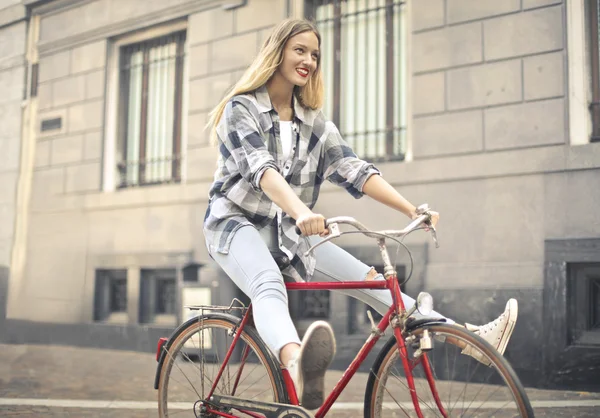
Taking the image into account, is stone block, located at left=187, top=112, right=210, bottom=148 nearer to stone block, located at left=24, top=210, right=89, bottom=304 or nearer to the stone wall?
stone block, located at left=24, top=210, right=89, bottom=304

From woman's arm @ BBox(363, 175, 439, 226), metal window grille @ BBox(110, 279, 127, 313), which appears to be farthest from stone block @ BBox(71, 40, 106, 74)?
woman's arm @ BBox(363, 175, 439, 226)

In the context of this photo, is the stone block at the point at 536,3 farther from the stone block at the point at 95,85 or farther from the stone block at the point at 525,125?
the stone block at the point at 95,85

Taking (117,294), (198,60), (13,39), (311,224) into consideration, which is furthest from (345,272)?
(13,39)

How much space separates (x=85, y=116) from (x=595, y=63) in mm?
5524

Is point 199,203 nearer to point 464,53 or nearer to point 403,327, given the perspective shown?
point 464,53

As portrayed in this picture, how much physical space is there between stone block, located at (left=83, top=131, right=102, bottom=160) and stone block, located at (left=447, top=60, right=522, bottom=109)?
417 centimetres

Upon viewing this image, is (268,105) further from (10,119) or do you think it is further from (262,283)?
(10,119)

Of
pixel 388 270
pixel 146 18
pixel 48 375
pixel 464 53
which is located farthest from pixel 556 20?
pixel 48 375

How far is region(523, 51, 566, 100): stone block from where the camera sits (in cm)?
541

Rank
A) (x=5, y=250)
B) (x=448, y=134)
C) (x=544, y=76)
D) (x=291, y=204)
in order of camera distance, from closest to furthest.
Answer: (x=291, y=204)
(x=544, y=76)
(x=448, y=134)
(x=5, y=250)

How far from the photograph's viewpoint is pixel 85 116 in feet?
27.5

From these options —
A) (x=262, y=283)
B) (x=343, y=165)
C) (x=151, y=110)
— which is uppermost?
(x=151, y=110)

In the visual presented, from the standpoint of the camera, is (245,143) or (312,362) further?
(245,143)

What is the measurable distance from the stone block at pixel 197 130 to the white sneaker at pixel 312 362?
5.21 metres
